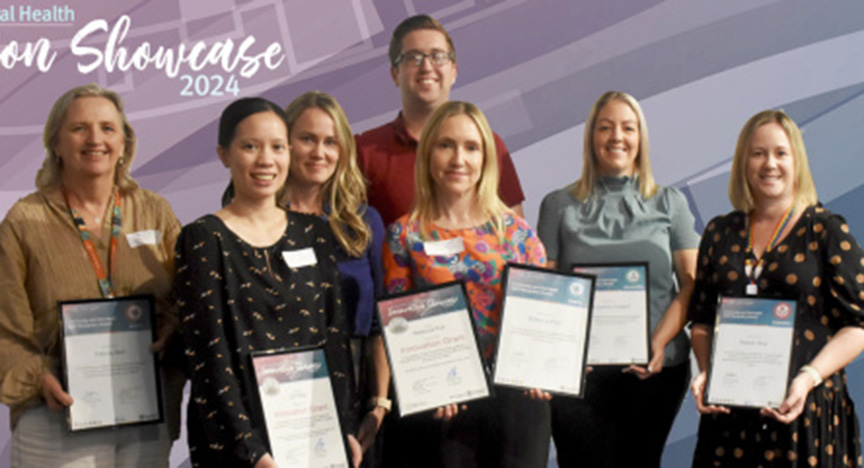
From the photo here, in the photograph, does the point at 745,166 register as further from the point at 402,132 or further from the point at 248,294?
the point at 248,294

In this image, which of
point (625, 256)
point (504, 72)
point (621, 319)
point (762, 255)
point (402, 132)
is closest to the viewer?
point (762, 255)

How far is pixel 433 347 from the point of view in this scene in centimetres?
297

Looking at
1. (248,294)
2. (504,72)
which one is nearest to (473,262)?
(248,294)

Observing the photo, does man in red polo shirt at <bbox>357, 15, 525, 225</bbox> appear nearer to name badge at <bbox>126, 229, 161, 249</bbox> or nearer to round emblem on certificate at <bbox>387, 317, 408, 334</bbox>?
round emblem on certificate at <bbox>387, 317, 408, 334</bbox>

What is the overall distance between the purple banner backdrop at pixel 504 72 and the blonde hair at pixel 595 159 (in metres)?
→ 1.33

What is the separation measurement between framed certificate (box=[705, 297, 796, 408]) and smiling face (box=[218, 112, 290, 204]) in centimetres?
155

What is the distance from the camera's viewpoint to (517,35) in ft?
16.4

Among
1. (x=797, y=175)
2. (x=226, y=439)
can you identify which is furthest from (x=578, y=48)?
(x=226, y=439)

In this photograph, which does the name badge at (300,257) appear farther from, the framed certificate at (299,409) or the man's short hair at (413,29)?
the man's short hair at (413,29)

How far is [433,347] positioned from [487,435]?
1.10 ft

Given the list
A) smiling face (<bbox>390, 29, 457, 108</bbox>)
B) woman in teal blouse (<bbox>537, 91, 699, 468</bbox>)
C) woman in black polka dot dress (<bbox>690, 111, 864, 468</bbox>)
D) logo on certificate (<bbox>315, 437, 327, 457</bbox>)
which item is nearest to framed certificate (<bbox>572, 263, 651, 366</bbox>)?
woman in teal blouse (<bbox>537, 91, 699, 468</bbox>)

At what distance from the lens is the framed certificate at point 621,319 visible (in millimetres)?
3404

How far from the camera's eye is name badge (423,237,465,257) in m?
3.11

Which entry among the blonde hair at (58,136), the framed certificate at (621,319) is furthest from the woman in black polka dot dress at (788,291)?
the blonde hair at (58,136)
